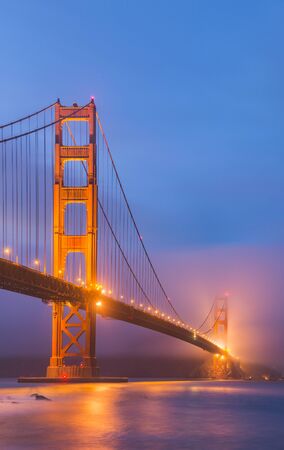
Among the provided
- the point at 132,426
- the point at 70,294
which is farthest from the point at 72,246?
the point at 132,426

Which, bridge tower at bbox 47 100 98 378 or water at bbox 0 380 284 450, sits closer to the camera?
water at bbox 0 380 284 450

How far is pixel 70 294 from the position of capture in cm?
5016

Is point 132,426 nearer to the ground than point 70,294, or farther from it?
nearer to the ground

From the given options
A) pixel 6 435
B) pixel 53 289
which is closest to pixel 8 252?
pixel 53 289

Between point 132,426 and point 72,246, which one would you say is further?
point 72,246

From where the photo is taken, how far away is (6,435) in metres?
20.8

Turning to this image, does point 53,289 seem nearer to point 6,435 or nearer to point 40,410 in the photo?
point 40,410

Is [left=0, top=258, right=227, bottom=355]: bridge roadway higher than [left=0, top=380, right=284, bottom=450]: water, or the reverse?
[left=0, top=258, right=227, bottom=355]: bridge roadway

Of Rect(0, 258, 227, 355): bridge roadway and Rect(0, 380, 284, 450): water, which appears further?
Rect(0, 258, 227, 355): bridge roadway

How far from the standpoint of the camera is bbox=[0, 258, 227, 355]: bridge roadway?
40.0m

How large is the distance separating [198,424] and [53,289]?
69.9 ft

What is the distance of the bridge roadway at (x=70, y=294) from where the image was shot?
1575 inches

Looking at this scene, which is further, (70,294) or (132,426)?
(70,294)

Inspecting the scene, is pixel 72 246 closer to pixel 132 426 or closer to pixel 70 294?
pixel 70 294
